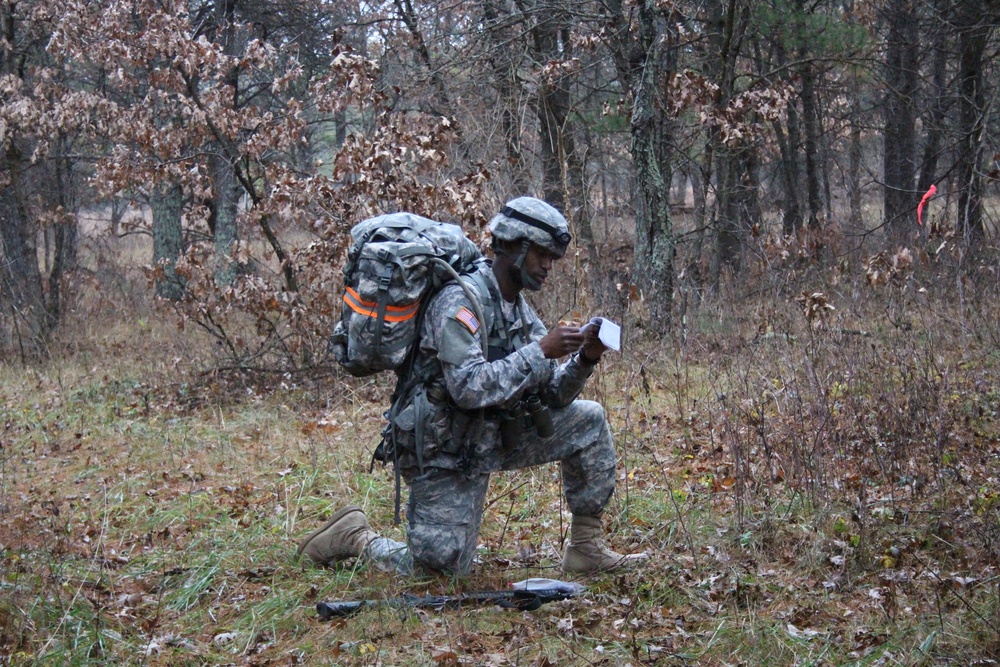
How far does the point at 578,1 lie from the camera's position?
10633mm

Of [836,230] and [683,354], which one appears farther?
[836,230]

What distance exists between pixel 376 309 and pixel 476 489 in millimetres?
984

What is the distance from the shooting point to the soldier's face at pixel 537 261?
4.34 meters

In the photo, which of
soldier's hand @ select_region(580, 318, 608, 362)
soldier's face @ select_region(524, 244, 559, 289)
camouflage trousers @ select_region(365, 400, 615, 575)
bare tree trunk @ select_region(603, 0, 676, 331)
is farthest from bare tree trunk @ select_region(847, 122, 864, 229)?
soldier's hand @ select_region(580, 318, 608, 362)

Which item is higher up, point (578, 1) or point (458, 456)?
point (578, 1)

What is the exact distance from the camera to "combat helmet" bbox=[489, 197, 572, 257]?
429 cm

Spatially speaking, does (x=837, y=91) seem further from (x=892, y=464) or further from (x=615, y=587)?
(x=615, y=587)

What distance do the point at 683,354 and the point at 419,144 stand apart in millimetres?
2700

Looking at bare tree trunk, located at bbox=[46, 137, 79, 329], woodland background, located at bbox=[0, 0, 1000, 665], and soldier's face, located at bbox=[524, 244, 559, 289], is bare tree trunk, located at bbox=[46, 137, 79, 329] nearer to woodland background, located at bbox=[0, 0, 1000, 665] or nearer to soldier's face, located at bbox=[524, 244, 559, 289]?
woodland background, located at bbox=[0, 0, 1000, 665]

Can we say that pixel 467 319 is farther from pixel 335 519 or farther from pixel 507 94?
pixel 507 94

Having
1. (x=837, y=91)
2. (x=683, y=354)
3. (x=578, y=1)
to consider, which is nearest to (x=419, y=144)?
(x=683, y=354)

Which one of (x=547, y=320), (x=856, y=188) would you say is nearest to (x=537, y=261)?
(x=547, y=320)

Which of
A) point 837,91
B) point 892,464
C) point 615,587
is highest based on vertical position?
point 837,91

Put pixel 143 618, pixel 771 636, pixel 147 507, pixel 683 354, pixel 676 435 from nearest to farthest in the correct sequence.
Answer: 1. pixel 771 636
2. pixel 143 618
3. pixel 147 507
4. pixel 676 435
5. pixel 683 354
